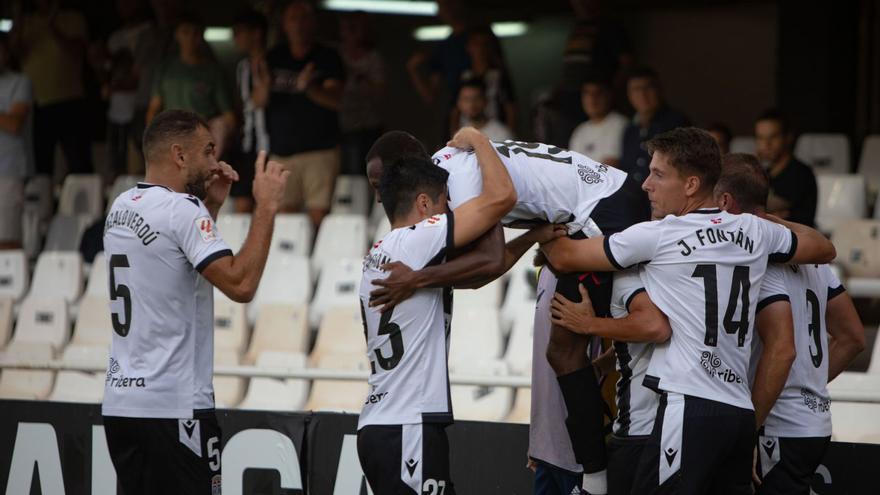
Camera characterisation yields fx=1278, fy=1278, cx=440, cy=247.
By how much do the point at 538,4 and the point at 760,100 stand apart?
350 cm

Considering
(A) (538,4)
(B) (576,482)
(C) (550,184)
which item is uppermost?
(A) (538,4)

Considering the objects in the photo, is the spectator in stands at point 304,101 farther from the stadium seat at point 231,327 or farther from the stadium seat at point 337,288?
the stadium seat at point 231,327

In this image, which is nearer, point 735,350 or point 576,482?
point 735,350

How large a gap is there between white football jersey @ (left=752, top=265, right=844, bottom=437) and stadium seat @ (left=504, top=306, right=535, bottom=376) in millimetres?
3186

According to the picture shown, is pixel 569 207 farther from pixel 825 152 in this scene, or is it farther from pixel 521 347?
pixel 825 152

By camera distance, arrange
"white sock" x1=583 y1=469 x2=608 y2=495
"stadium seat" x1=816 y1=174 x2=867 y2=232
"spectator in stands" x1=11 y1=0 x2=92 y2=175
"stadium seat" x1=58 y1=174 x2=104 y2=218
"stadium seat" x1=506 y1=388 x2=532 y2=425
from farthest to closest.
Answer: "stadium seat" x1=58 y1=174 x2=104 y2=218
"spectator in stands" x1=11 y1=0 x2=92 y2=175
"stadium seat" x1=816 y1=174 x2=867 y2=232
"stadium seat" x1=506 y1=388 x2=532 y2=425
"white sock" x1=583 y1=469 x2=608 y2=495

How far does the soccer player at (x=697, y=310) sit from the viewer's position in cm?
520

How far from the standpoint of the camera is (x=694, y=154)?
5.33 m

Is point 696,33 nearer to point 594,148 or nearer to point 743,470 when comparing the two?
point 594,148

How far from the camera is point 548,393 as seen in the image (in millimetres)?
5984

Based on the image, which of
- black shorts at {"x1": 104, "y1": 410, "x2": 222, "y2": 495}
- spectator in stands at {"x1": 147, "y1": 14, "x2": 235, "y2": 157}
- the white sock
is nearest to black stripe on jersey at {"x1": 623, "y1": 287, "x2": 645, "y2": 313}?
the white sock

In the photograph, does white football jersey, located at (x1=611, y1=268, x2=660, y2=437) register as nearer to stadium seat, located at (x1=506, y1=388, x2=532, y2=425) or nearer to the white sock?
the white sock

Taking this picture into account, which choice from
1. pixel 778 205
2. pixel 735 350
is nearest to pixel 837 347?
pixel 735 350

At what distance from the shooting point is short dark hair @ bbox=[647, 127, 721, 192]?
5.34 meters
